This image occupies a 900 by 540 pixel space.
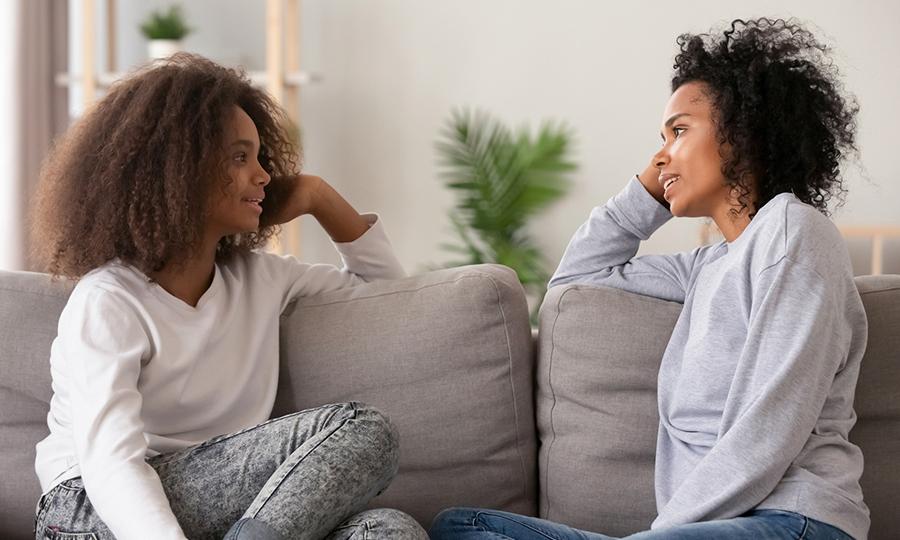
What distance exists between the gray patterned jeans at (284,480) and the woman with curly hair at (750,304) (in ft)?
0.46

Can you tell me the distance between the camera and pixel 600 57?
412cm

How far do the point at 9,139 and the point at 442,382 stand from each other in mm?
2744

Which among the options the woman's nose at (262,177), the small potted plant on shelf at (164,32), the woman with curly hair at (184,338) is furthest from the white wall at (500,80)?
the woman's nose at (262,177)

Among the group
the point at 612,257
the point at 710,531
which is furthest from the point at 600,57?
the point at 710,531

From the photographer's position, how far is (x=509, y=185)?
4102mm

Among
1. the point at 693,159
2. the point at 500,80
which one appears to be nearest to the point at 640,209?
the point at 693,159

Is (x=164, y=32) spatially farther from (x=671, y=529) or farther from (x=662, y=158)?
(x=671, y=529)

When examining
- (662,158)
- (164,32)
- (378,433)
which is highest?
(164,32)

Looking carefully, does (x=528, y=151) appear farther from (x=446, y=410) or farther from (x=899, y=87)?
(x=446, y=410)

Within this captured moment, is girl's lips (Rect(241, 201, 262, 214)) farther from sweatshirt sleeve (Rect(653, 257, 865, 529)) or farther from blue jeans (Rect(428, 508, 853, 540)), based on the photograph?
sweatshirt sleeve (Rect(653, 257, 865, 529))

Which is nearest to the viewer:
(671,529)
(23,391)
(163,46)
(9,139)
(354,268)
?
(671,529)

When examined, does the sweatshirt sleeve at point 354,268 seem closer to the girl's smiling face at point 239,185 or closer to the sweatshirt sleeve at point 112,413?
the girl's smiling face at point 239,185

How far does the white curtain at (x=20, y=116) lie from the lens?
3.87 meters

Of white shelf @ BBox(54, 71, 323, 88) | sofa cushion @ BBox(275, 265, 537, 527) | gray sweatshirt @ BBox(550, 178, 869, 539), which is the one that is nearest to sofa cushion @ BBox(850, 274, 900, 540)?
gray sweatshirt @ BBox(550, 178, 869, 539)
